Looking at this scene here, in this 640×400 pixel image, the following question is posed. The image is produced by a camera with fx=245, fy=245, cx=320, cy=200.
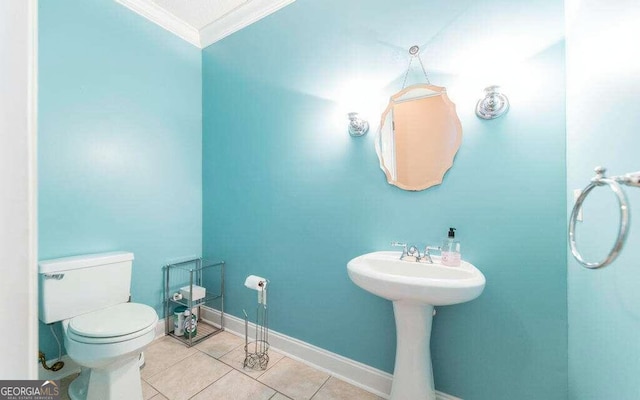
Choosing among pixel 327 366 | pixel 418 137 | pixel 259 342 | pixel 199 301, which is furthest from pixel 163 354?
pixel 418 137

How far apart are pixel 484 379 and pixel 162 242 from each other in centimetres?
239

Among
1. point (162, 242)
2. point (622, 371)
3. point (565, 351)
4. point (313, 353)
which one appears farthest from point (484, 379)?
point (162, 242)

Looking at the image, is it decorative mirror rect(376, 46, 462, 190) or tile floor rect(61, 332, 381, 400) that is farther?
tile floor rect(61, 332, 381, 400)

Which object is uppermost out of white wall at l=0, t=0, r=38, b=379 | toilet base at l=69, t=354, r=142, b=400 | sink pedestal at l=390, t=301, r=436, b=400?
white wall at l=0, t=0, r=38, b=379

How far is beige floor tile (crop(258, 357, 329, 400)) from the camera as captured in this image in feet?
4.79

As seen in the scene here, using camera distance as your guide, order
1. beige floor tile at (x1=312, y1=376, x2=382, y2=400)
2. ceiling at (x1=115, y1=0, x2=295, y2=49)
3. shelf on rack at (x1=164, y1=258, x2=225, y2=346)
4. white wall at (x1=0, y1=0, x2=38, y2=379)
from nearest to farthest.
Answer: white wall at (x1=0, y1=0, x2=38, y2=379) < beige floor tile at (x1=312, y1=376, x2=382, y2=400) < ceiling at (x1=115, y1=0, x2=295, y2=49) < shelf on rack at (x1=164, y1=258, x2=225, y2=346)

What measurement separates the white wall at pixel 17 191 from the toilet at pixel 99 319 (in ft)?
3.74

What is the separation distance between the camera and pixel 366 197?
1.54 meters

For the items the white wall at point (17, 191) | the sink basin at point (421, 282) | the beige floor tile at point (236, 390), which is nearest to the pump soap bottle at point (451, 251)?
the sink basin at point (421, 282)

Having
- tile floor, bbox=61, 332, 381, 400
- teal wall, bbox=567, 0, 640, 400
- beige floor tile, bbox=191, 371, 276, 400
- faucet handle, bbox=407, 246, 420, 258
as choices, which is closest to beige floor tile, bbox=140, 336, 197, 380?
A: tile floor, bbox=61, 332, 381, 400

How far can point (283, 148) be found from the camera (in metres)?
1.87

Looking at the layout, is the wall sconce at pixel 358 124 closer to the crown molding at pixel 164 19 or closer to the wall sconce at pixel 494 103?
the wall sconce at pixel 494 103

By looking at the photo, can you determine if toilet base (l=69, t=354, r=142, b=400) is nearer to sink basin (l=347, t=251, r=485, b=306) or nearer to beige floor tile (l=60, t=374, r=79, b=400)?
beige floor tile (l=60, t=374, r=79, b=400)

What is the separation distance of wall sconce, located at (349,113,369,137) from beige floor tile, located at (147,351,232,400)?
5.86 feet
